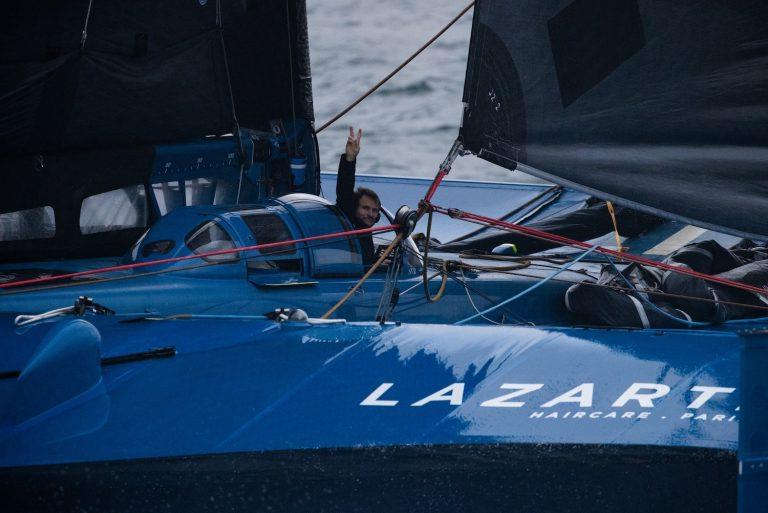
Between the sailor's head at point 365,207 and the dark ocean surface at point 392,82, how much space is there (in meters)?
6.75

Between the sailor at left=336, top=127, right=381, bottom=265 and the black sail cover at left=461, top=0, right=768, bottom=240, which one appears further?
the sailor at left=336, top=127, right=381, bottom=265

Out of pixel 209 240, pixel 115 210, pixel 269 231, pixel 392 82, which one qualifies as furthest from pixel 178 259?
pixel 392 82

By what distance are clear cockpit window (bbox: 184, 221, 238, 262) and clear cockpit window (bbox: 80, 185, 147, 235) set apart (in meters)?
0.72

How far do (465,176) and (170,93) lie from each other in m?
6.91

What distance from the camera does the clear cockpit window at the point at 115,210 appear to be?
18.0 ft

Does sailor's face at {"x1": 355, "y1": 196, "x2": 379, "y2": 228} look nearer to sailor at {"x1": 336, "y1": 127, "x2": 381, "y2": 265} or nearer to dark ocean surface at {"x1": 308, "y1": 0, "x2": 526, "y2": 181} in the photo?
sailor at {"x1": 336, "y1": 127, "x2": 381, "y2": 265}

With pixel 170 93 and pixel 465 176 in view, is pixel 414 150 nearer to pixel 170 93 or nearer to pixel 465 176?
pixel 465 176

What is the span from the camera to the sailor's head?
5.50 m

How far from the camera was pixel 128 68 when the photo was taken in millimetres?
5578

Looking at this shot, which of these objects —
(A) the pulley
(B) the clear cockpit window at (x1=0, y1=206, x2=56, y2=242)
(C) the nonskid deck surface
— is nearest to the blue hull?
(C) the nonskid deck surface

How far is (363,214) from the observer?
5.52 meters

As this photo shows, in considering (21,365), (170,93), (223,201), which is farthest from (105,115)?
(21,365)

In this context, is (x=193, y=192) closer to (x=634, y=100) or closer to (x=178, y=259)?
(x=178, y=259)

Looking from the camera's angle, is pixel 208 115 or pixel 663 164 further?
pixel 208 115
